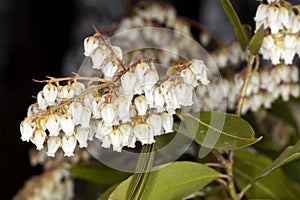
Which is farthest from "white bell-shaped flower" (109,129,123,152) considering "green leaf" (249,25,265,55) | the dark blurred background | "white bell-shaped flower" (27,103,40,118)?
the dark blurred background

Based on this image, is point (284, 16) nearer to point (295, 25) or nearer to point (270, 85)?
point (295, 25)

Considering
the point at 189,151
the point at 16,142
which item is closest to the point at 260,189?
the point at 189,151

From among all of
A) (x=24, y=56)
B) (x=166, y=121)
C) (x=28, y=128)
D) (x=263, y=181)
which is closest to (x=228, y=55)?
(x=263, y=181)

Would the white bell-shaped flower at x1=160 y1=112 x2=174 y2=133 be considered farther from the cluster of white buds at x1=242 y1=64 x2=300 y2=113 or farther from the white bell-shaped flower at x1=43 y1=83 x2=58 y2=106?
the cluster of white buds at x1=242 y1=64 x2=300 y2=113

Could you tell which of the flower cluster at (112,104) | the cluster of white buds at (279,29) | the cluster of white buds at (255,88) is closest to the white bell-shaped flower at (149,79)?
the flower cluster at (112,104)

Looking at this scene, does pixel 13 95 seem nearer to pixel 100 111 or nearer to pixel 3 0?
pixel 3 0
